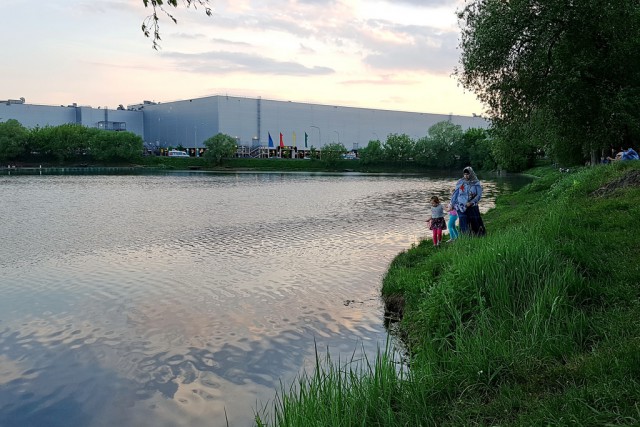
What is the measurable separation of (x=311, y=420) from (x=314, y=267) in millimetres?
10810

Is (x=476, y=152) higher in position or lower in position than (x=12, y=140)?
lower

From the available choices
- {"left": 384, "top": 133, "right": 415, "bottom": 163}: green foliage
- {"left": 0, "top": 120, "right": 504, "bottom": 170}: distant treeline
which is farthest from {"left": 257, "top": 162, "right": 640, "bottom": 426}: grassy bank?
{"left": 384, "top": 133, "right": 415, "bottom": 163}: green foliage

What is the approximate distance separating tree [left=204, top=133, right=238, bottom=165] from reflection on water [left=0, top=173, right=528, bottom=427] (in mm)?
99686

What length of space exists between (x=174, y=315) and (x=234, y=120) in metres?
135

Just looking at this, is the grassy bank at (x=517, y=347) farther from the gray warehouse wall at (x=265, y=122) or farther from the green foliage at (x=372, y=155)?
the gray warehouse wall at (x=265, y=122)

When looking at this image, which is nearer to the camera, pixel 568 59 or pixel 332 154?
pixel 568 59

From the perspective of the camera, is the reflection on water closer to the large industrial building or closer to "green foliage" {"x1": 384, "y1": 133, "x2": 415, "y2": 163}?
"green foliage" {"x1": 384, "y1": 133, "x2": 415, "y2": 163}

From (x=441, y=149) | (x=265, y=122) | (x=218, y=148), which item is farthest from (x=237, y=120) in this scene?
(x=441, y=149)

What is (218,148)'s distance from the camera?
123000 millimetres

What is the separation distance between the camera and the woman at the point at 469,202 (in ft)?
44.2

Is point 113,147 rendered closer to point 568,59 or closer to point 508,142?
point 508,142

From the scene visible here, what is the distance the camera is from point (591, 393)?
4.54 m

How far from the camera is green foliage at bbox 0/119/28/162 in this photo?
114m

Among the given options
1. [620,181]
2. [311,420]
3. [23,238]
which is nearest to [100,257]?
[23,238]
